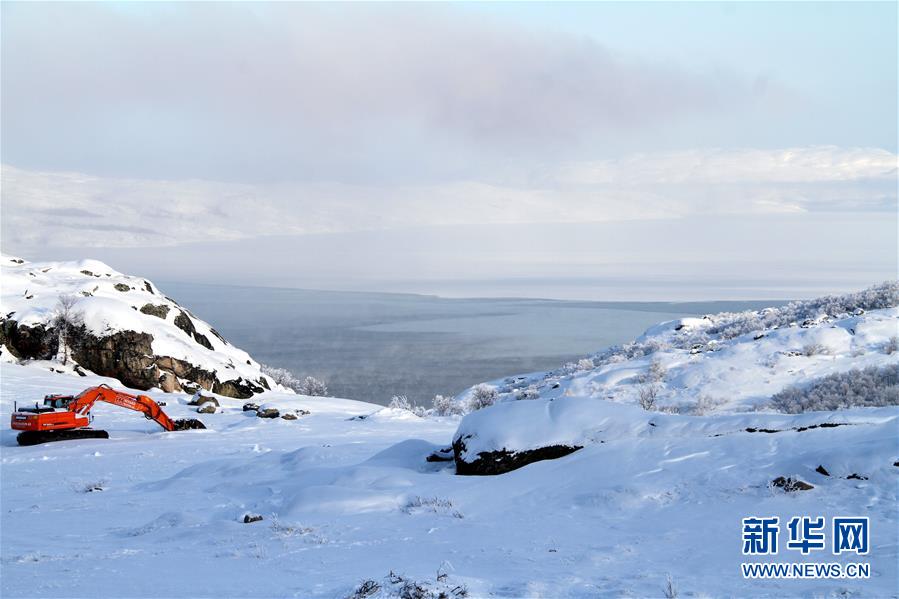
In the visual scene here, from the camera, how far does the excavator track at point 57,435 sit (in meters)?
23.1

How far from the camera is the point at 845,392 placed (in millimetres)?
28297

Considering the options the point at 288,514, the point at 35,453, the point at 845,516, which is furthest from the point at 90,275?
the point at 845,516

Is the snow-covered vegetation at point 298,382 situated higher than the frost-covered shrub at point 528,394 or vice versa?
the frost-covered shrub at point 528,394

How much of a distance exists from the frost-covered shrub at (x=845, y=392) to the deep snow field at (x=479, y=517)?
585 inches

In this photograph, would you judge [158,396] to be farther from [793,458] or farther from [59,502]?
[793,458]

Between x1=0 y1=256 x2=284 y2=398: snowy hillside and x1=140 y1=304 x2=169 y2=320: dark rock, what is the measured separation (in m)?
0.06

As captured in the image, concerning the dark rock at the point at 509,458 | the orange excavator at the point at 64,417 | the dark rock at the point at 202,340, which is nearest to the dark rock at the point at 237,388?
the dark rock at the point at 202,340

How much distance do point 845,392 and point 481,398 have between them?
2045 centimetres

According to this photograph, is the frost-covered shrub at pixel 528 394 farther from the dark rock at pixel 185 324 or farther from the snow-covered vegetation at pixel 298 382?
the snow-covered vegetation at pixel 298 382

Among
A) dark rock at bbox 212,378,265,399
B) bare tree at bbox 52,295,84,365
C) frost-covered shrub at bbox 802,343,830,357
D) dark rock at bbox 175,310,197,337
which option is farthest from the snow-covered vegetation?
frost-covered shrub at bbox 802,343,830,357

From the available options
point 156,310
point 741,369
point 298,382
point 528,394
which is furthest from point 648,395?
point 298,382

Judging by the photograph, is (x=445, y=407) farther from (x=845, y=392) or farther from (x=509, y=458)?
(x=509, y=458)

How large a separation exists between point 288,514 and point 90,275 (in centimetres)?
4533

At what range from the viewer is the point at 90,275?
51000 millimetres
